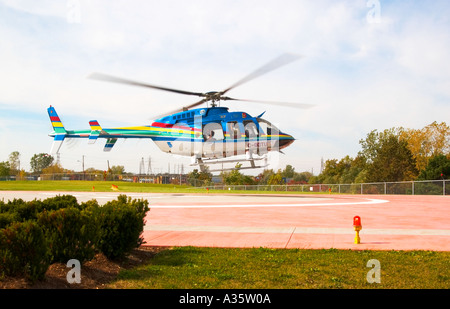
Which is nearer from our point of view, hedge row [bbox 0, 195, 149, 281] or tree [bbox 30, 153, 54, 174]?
hedge row [bbox 0, 195, 149, 281]

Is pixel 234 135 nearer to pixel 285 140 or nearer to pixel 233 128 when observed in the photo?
pixel 233 128

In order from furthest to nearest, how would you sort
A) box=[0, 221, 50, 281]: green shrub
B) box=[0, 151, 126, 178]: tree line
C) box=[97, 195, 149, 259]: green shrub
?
box=[0, 151, 126, 178]: tree line, box=[97, 195, 149, 259]: green shrub, box=[0, 221, 50, 281]: green shrub

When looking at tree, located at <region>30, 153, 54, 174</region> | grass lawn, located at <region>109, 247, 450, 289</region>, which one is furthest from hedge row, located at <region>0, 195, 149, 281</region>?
tree, located at <region>30, 153, 54, 174</region>

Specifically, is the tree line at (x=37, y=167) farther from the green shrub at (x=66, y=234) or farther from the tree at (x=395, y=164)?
the green shrub at (x=66, y=234)

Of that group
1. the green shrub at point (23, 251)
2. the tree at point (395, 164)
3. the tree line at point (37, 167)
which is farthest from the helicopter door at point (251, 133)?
the tree line at point (37, 167)

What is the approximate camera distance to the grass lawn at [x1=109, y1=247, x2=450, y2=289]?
19.4 feet

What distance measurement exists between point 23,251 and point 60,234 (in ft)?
2.93

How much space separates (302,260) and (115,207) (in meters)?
3.95

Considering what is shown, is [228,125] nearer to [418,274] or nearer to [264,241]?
[264,241]

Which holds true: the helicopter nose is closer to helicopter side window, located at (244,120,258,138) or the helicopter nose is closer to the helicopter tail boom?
helicopter side window, located at (244,120,258,138)

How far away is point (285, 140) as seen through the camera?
2731 centimetres

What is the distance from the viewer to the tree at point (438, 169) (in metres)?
53.5

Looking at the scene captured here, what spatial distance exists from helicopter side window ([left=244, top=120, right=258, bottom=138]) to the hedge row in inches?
733
